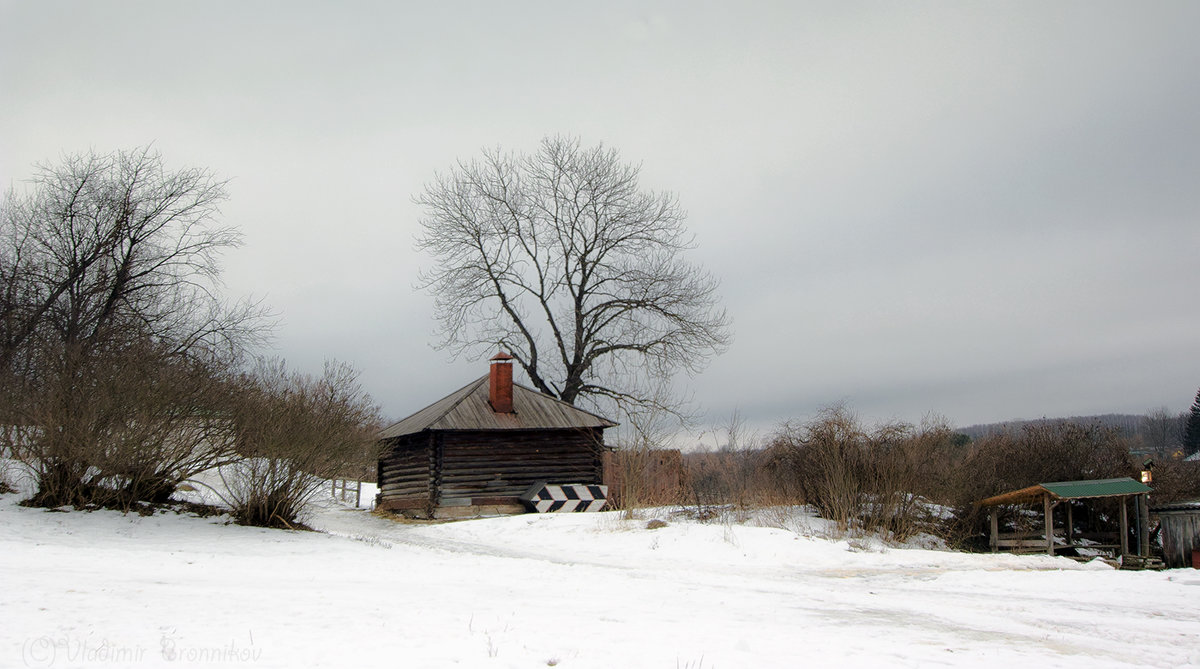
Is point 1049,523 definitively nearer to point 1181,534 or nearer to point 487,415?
point 1181,534

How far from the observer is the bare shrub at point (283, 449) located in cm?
1589

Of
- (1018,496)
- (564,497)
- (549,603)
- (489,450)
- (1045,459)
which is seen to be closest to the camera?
(549,603)

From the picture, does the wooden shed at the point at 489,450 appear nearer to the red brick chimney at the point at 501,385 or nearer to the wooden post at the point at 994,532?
the red brick chimney at the point at 501,385

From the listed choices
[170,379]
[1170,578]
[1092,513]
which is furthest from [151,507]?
[1092,513]

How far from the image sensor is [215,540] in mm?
14477

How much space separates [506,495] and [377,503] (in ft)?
22.4

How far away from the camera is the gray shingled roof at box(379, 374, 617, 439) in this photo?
2605 cm

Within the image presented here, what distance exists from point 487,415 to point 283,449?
11265 mm

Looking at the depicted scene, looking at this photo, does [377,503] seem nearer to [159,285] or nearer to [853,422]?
[159,285]

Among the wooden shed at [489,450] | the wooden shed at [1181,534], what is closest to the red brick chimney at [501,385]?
the wooden shed at [489,450]

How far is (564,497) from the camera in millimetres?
26391

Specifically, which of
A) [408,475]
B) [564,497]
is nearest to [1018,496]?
[564,497]

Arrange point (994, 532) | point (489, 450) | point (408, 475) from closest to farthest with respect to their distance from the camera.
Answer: point (994, 532)
point (489, 450)
point (408, 475)

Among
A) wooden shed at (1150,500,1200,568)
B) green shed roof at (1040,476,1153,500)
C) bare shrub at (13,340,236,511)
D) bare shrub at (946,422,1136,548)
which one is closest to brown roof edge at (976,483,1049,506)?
green shed roof at (1040,476,1153,500)
